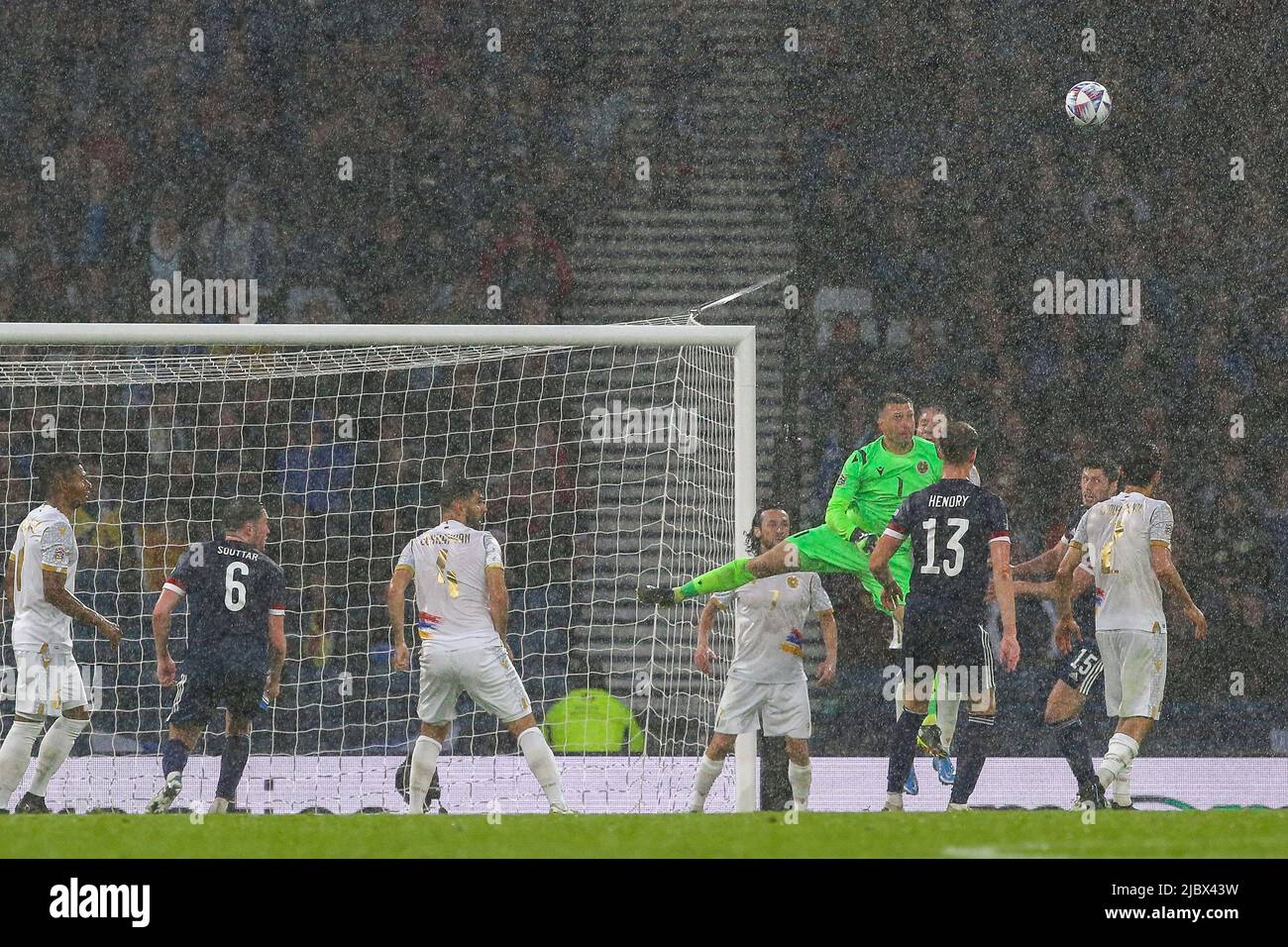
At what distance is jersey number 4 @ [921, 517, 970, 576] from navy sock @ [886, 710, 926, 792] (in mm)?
615

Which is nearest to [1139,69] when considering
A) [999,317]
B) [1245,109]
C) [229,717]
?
[1245,109]

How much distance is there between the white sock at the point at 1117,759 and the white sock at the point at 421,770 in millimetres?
2729

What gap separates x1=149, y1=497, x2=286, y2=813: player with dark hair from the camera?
7.90 m

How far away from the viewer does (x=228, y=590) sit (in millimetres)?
7957

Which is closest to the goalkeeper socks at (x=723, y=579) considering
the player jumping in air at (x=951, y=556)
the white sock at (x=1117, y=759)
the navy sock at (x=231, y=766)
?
the player jumping in air at (x=951, y=556)

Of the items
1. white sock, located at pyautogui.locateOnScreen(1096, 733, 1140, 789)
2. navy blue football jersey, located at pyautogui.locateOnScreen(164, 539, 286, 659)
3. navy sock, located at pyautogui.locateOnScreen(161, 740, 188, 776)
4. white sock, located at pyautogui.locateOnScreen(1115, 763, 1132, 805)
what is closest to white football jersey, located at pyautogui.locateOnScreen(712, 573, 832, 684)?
white sock, located at pyautogui.locateOnScreen(1096, 733, 1140, 789)

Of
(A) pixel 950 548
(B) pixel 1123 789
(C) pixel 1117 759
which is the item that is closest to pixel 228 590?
(A) pixel 950 548

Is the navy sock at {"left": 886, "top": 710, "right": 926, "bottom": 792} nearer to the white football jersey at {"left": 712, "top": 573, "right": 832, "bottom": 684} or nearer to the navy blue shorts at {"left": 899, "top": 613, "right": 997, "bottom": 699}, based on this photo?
the navy blue shorts at {"left": 899, "top": 613, "right": 997, "bottom": 699}

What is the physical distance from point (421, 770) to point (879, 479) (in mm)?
2282

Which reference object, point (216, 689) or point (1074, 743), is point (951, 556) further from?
point (216, 689)

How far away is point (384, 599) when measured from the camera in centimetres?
1190

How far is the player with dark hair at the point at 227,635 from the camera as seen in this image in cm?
790

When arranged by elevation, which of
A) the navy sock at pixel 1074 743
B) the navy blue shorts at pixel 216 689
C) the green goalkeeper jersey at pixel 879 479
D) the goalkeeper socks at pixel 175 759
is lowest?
A: the goalkeeper socks at pixel 175 759

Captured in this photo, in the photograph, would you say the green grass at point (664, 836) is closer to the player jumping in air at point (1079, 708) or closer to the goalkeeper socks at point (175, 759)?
the goalkeeper socks at point (175, 759)
